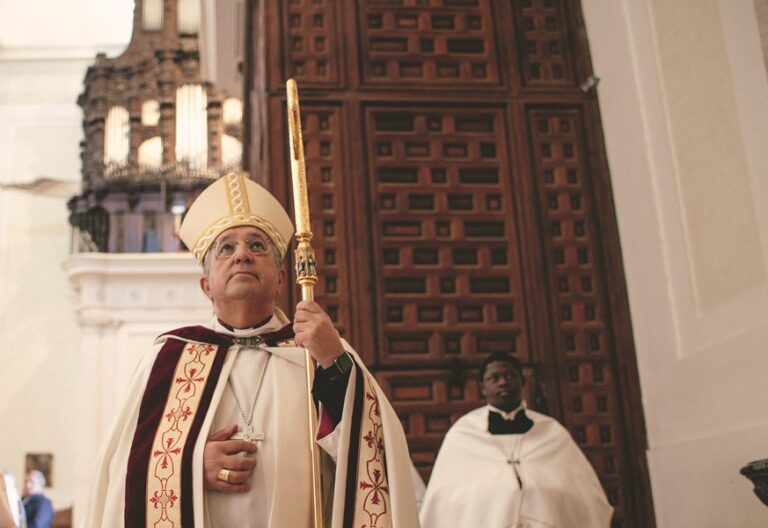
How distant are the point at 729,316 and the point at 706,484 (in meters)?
0.91

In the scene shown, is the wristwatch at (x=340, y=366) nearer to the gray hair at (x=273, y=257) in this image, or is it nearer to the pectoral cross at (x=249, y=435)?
the pectoral cross at (x=249, y=435)

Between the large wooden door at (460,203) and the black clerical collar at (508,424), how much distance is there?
89 centimetres

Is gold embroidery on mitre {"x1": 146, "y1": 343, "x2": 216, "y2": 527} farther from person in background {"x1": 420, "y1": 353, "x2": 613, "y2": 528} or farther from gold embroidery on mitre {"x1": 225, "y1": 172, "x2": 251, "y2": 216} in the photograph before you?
person in background {"x1": 420, "y1": 353, "x2": 613, "y2": 528}

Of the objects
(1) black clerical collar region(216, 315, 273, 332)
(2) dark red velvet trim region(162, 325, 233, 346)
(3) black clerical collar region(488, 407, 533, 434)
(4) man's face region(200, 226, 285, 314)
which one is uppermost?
(4) man's face region(200, 226, 285, 314)

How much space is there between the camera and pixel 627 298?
5918 millimetres

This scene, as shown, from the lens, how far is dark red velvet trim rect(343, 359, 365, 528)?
8.68 ft

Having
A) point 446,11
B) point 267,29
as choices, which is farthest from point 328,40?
point 446,11

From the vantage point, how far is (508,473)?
14.7ft

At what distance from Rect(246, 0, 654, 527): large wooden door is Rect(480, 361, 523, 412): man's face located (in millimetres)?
902

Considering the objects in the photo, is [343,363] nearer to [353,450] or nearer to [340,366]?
[340,366]

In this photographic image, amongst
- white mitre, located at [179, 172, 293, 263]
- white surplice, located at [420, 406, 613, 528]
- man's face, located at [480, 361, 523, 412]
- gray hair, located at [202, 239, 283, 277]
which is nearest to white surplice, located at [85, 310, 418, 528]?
gray hair, located at [202, 239, 283, 277]

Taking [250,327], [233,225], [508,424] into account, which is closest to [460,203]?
[508,424]

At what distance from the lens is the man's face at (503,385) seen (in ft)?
15.3

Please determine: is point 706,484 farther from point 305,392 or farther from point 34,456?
point 34,456
